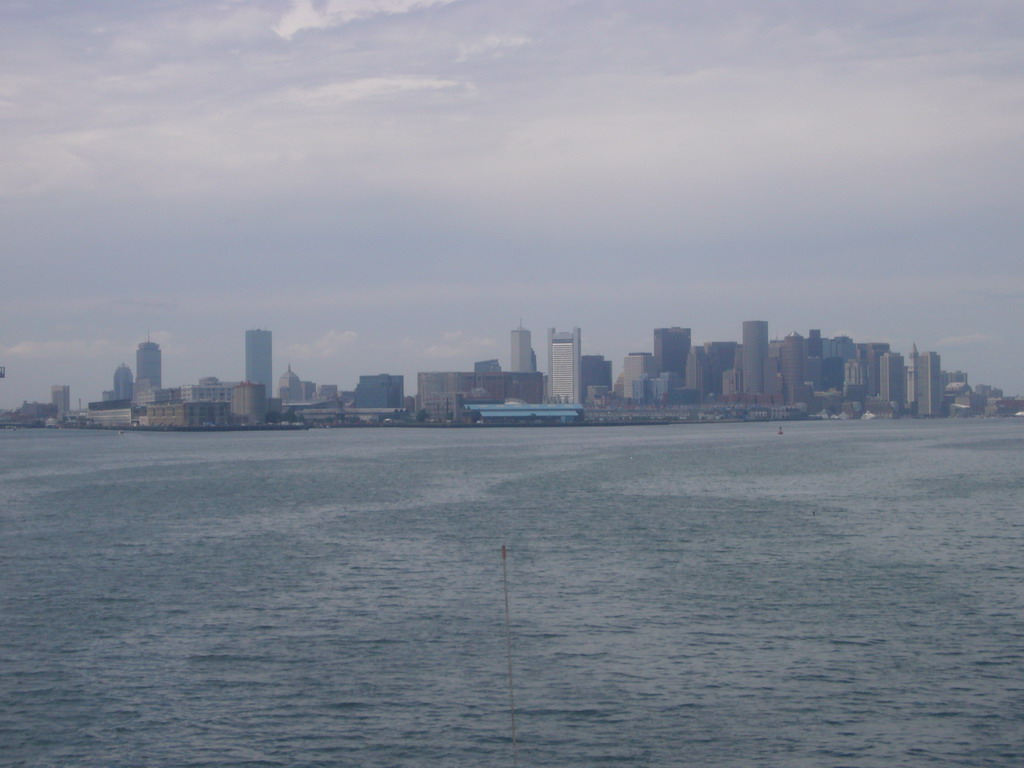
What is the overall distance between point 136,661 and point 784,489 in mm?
47939

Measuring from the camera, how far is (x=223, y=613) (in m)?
28.8

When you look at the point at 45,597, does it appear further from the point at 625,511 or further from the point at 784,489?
the point at 784,489

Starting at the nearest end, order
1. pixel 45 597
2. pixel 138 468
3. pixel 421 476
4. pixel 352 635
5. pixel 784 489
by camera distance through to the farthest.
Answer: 1. pixel 352 635
2. pixel 45 597
3. pixel 784 489
4. pixel 421 476
5. pixel 138 468

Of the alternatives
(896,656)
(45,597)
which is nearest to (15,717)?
(45,597)

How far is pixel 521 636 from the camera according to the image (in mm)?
25641

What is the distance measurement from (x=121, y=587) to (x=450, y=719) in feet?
53.6

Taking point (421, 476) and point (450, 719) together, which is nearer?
point (450, 719)

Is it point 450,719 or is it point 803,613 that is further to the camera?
point 803,613

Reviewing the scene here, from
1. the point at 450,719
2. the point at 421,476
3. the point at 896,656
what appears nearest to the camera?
the point at 450,719

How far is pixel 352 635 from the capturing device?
26.0 m

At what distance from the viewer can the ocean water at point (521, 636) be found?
1922 centimetres

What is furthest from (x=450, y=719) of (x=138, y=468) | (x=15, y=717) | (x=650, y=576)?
(x=138, y=468)

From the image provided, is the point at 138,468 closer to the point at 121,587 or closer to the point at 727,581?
the point at 121,587

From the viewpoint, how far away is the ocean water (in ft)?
63.1
